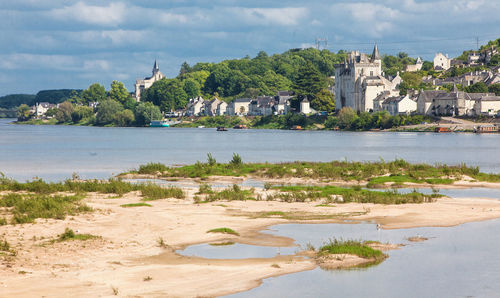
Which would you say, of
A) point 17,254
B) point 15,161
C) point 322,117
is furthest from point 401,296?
point 322,117

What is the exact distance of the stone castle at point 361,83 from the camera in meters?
164

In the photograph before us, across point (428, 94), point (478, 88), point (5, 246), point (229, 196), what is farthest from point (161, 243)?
point (478, 88)

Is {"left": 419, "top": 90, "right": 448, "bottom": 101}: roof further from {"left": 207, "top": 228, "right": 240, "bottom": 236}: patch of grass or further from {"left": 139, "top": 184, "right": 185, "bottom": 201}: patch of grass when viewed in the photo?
{"left": 207, "top": 228, "right": 240, "bottom": 236}: patch of grass

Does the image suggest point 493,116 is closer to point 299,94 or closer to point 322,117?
point 322,117

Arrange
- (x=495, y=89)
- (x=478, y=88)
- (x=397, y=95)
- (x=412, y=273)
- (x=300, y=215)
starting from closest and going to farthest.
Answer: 1. (x=412, y=273)
2. (x=300, y=215)
3. (x=478, y=88)
4. (x=495, y=89)
5. (x=397, y=95)

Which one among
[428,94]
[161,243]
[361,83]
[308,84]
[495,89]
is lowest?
[161,243]

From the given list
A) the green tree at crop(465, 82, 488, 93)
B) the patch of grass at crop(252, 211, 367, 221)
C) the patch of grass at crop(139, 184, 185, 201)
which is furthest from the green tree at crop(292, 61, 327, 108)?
the patch of grass at crop(252, 211, 367, 221)

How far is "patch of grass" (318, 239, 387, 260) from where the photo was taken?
22062mm

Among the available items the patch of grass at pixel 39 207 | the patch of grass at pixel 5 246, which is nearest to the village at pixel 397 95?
the patch of grass at pixel 39 207

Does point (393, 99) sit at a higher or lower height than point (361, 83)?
lower

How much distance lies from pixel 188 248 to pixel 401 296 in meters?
7.94

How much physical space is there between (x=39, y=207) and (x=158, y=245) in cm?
672

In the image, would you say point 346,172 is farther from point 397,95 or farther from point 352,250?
point 397,95

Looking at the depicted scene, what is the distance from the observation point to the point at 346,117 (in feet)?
510
